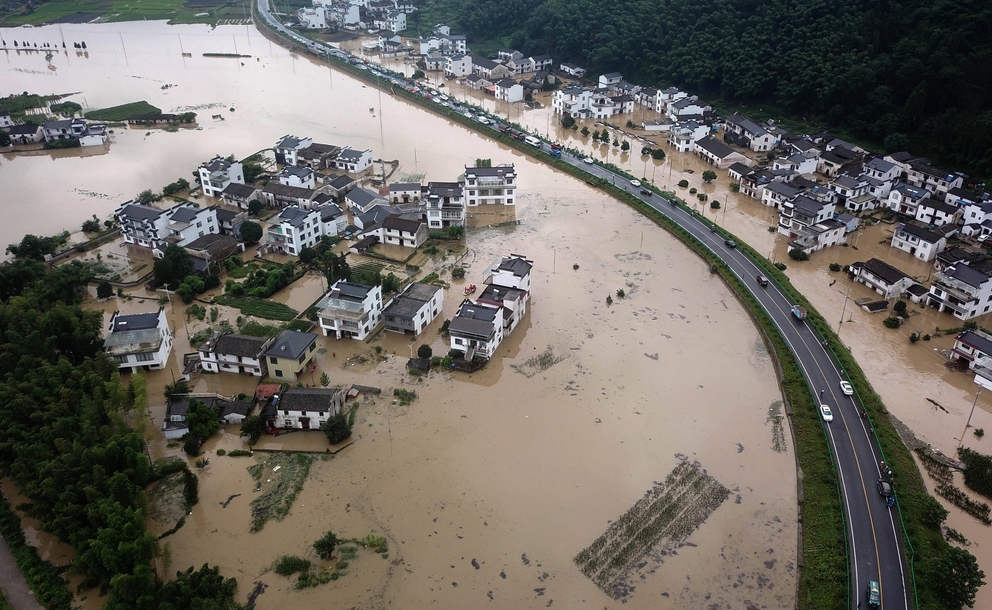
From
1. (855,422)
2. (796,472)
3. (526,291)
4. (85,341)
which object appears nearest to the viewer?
→ (796,472)

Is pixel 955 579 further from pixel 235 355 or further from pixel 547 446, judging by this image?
pixel 235 355

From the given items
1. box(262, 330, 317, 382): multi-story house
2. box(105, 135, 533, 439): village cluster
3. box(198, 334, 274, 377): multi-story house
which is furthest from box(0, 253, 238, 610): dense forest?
box(262, 330, 317, 382): multi-story house

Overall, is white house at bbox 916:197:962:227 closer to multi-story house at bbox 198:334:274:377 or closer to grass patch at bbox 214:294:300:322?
grass patch at bbox 214:294:300:322

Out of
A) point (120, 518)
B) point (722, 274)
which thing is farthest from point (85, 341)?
point (722, 274)

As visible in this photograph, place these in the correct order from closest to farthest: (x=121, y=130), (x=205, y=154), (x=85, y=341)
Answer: (x=85, y=341) → (x=205, y=154) → (x=121, y=130)

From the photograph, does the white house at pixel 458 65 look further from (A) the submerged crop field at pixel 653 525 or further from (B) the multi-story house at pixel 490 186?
(A) the submerged crop field at pixel 653 525

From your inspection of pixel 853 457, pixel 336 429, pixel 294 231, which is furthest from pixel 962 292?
pixel 294 231

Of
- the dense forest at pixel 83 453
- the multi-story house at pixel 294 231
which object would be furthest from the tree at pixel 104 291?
the multi-story house at pixel 294 231

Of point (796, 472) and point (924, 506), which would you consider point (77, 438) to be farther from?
point (924, 506)
